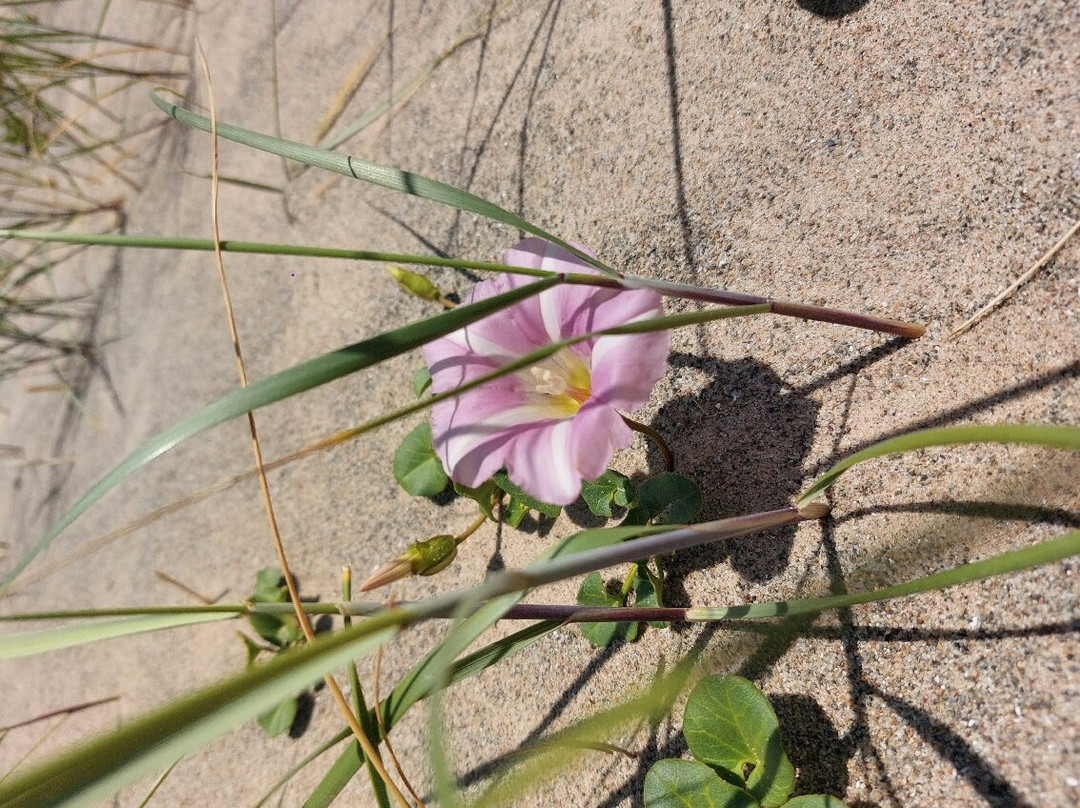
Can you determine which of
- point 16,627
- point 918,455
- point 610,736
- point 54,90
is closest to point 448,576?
point 610,736

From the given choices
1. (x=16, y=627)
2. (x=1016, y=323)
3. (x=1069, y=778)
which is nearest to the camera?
(x=1069, y=778)

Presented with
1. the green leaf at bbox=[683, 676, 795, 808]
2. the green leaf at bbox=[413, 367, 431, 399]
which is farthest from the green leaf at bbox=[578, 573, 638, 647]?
the green leaf at bbox=[413, 367, 431, 399]

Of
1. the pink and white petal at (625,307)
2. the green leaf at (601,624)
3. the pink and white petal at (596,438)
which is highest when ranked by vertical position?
the pink and white petal at (625,307)

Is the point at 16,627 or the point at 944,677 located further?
the point at 16,627

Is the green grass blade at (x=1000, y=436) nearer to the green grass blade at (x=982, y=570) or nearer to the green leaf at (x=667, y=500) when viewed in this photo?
the green grass blade at (x=982, y=570)

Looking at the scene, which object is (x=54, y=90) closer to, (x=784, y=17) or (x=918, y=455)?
(x=784, y=17)

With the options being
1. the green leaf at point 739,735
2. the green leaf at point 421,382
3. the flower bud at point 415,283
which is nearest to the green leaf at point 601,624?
the green leaf at point 739,735

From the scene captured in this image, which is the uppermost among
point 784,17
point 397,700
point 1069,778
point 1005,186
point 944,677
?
point 784,17
